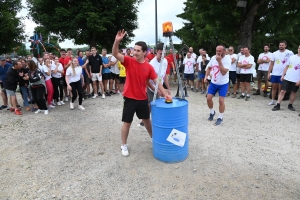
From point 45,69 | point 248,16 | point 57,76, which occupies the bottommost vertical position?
point 57,76

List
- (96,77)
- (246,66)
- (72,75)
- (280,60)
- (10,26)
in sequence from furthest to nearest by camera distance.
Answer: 1. (10,26)
2. (96,77)
3. (246,66)
4. (280,60)
5. (72,75)

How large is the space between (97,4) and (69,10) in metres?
2.44

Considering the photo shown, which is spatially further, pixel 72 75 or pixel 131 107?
pixel 72 75

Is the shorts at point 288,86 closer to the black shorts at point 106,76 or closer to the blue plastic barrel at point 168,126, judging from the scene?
the blue plastic barrel at point 168,126

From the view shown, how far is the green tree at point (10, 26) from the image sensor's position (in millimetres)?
19828

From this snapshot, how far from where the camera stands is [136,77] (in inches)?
134

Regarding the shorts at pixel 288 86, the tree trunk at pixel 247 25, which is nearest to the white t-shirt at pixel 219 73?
the shorts at pixel 288 86

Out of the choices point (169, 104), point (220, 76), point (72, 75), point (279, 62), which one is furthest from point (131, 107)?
point (279, 62)

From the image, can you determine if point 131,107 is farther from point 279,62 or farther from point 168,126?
point 279,62

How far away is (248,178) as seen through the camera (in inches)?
119

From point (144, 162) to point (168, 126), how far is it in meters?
0.75

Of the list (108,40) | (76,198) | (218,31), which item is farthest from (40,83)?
(108,40)

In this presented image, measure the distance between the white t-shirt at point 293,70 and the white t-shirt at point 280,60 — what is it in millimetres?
583

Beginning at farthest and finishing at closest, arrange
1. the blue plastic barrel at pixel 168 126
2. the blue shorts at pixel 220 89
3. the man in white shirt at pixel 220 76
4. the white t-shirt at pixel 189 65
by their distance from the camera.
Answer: the white t-shirt at pixel 189 65, the blue shorts at pixel 220 89, the man in white shirt at pixel 220 76, the blue plastic barrel at pixel 168 126
